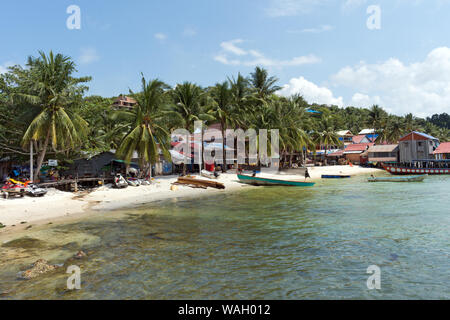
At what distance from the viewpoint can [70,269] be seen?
8.25 m

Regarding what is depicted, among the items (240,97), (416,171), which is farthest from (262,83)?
(416,171)

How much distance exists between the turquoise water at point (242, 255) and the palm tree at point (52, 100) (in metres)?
9.88

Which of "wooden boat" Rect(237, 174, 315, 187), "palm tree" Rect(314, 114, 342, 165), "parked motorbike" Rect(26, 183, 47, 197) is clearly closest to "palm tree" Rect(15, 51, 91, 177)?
"parked motorbike" Rect(26, 183, 47, 197)

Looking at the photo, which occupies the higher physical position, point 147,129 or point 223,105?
point 223,105

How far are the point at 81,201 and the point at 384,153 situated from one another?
189 ft

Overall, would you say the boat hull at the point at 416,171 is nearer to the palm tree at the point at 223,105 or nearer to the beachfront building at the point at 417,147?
the beachfront building at the point at 417,147

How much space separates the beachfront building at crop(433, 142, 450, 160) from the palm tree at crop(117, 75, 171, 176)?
47.5 metres

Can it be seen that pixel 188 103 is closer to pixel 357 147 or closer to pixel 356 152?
pixel 356 152

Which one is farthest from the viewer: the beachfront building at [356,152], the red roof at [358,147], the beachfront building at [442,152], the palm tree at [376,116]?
the palm tree at [376,116]

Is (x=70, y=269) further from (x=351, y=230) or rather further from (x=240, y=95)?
(x=240, y=95)

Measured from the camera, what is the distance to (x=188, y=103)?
3494 cm

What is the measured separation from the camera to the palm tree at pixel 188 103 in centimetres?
3453

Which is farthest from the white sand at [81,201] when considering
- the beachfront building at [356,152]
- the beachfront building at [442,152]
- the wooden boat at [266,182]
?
the beachfront building at [356,152]

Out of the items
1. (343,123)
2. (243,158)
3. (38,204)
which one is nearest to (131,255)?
(38,204)
